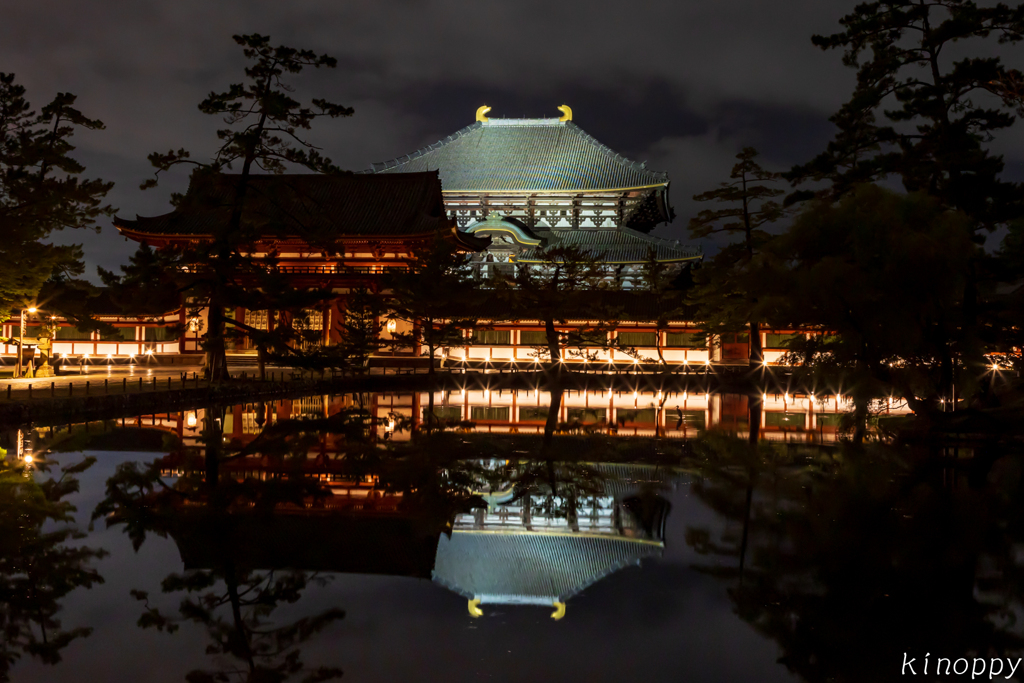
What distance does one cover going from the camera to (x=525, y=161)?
186 feet

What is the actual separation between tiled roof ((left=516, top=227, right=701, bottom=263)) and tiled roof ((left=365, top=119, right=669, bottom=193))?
3477mm

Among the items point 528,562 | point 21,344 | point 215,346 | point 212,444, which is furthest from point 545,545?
point 21,344

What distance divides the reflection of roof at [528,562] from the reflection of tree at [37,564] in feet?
11.3

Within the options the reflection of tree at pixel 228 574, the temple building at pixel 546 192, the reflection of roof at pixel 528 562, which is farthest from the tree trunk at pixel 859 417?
the temple building at pixel 546 192

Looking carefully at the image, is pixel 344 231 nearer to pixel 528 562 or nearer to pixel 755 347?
pixel 755 347

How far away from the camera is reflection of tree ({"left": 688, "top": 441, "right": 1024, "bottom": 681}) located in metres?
6.08

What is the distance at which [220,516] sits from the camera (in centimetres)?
965

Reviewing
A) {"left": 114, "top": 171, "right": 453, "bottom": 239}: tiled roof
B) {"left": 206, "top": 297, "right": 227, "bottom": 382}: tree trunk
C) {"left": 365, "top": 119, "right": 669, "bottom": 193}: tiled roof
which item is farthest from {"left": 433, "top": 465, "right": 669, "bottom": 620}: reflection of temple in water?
{"left": 365, "top": 119, "right": 669, "bottom": 193}: tiled roof

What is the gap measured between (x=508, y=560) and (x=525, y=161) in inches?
1994

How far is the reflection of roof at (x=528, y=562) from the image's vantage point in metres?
7.59

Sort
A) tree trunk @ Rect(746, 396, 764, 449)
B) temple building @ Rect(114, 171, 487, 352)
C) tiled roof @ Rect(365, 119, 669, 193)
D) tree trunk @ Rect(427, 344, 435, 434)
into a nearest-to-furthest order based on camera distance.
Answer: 1. tree trunk @ Rect(746, 396, 764, 449)
2. tree trunk @ Rect(427, 344, 435, 434)
3. temple building @ Rect(114, 171, 487, 352)
4. tiled roof @ Rect(365, 119, 669, 193)

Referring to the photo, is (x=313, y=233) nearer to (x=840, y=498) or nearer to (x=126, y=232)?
(x=840, y=498)

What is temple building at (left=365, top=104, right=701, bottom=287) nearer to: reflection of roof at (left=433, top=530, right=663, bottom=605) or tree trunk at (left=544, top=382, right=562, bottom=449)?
tree trunk at (left=544, top=382, right=562, bottom=449)

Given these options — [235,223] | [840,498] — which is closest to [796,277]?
[840,498]
